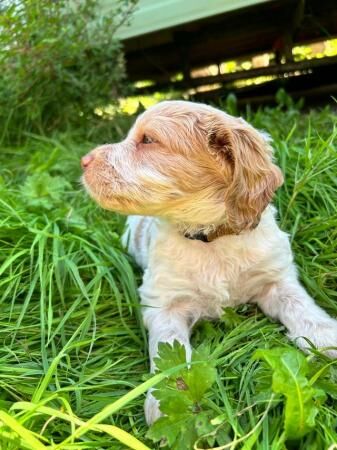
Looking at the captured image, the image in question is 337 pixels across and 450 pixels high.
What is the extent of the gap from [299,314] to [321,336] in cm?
16

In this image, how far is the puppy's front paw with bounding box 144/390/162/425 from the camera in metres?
1.96

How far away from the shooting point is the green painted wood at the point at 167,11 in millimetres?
4938

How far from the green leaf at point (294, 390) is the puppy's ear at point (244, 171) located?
756 mm

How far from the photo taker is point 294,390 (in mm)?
1572

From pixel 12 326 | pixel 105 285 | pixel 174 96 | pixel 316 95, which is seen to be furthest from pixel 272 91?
pixel 12 326

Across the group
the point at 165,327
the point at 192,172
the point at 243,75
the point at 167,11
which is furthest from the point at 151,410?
the point at 243,75

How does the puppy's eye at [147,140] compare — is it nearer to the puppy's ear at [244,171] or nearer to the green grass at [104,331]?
the puppy's ear at [244,171]

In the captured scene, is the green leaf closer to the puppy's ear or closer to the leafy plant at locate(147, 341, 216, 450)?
the leafy plant at locate(147, 341, 216, 450)

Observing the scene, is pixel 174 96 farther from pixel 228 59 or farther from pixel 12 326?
pixel 12 326

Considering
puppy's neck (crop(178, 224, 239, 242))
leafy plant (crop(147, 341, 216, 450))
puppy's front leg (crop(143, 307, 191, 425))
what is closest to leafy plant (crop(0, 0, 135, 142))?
puppy's neck (crop(178, 224, 239, 242))

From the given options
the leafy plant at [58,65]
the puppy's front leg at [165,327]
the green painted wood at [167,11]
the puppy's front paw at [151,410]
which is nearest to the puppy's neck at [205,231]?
the puppy's front leg at [165,327]

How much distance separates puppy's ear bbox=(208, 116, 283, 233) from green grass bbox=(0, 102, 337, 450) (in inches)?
22.9

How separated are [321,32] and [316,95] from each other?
0.68 meters

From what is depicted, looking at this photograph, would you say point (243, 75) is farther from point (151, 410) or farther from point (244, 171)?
point (151, 410)
